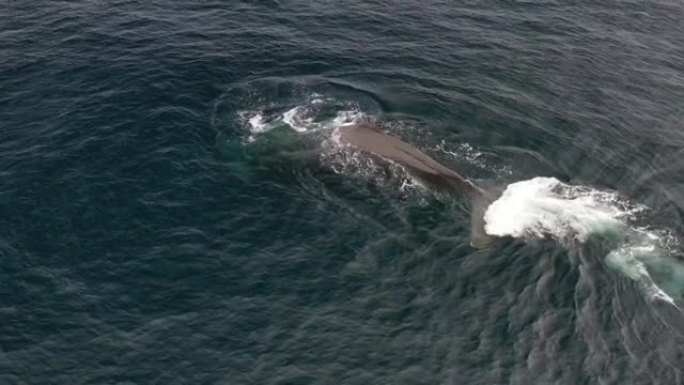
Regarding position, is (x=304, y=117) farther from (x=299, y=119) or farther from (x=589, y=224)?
(x=589, y=224)

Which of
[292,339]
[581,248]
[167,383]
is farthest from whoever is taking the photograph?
[581,248]

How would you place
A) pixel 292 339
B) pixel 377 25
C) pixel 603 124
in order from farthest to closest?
pixel 377 25, pixel 603 124, pixel 292 339

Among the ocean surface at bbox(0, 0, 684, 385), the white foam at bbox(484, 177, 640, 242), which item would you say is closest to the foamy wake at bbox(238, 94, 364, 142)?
the ocean surface at bbox(0, 0, 684, 385)

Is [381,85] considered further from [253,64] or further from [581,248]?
[581,248]

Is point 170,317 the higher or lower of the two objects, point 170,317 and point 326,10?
the lower

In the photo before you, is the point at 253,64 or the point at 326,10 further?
the point at 326,10

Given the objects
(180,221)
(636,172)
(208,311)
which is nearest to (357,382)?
(208,311)

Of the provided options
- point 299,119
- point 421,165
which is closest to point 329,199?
point 421,165
